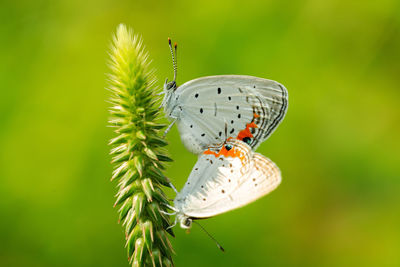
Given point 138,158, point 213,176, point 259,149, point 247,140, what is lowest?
point 259,149

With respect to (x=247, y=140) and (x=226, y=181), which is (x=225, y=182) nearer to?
(x=226, y=181)

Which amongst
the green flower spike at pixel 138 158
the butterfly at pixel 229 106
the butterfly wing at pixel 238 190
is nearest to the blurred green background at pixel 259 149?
the butterfly at pixel 229 106

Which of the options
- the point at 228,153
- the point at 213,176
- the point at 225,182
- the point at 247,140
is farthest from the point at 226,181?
the point at 247,140

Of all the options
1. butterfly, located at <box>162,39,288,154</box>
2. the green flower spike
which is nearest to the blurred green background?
butterfly, located at <box>162,39,288,154</box>
